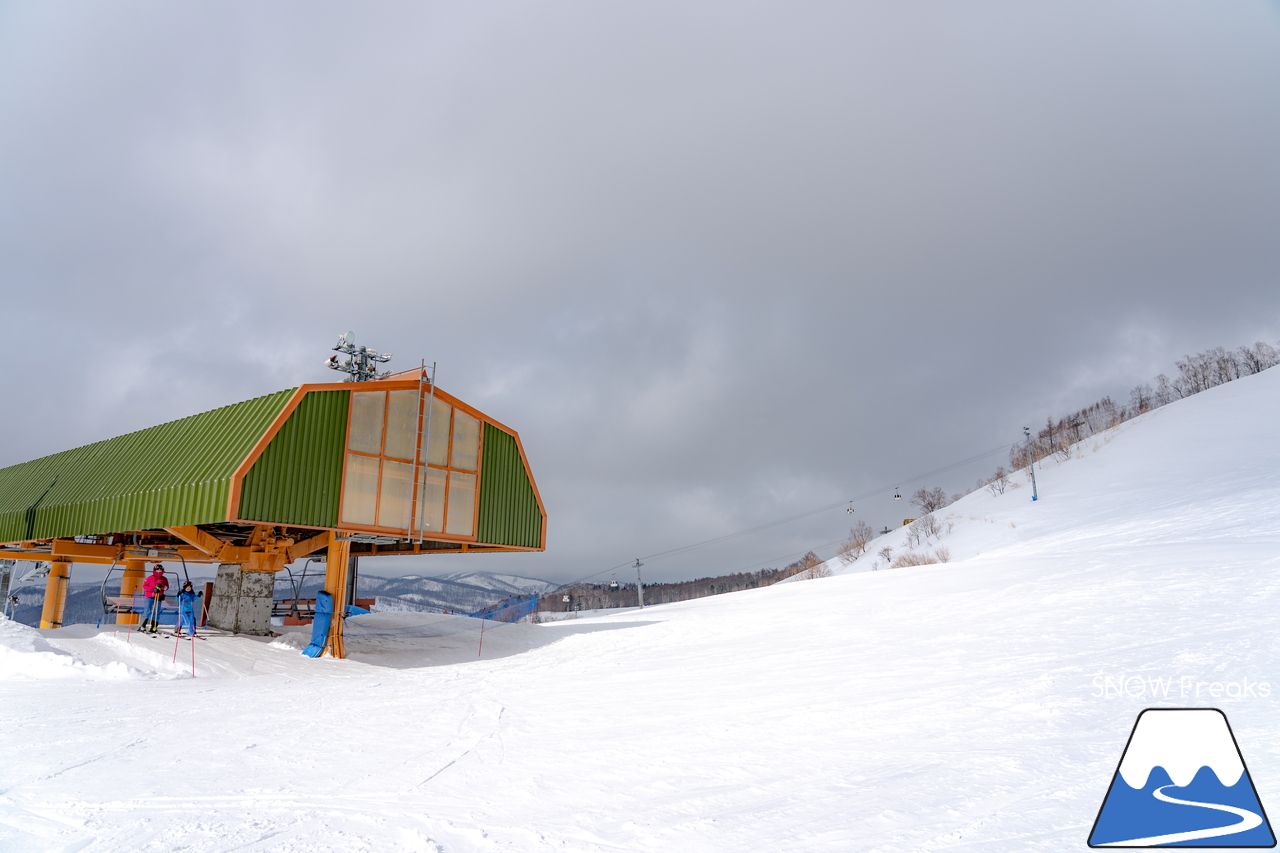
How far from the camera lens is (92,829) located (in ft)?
18.5

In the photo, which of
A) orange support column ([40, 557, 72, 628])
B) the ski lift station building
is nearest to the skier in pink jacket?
the ski lift station building

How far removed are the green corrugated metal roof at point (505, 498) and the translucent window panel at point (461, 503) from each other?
358 mm

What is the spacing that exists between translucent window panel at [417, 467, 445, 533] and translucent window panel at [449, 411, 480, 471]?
2.20 ft

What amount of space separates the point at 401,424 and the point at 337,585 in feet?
15.7

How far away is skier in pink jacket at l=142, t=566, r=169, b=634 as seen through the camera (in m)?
19.3

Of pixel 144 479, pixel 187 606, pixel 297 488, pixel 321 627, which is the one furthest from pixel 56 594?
pixel 297 488

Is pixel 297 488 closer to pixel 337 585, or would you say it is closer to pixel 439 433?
pixel 337 585

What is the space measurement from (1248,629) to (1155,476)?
43.9 m

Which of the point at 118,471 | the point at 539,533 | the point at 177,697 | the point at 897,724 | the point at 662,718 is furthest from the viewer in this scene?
the point at 539,533

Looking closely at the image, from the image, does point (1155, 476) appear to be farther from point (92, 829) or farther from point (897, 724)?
point (92, 829)

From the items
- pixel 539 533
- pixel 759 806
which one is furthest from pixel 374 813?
pixel 539 533

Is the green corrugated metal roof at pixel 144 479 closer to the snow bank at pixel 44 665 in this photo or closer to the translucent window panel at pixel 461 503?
the snow bank at pixel 44 665

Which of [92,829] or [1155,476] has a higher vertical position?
[1155,476]

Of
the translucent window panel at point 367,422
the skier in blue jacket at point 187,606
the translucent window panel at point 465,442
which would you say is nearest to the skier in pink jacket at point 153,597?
the skier in blue jacket at point 187,606
